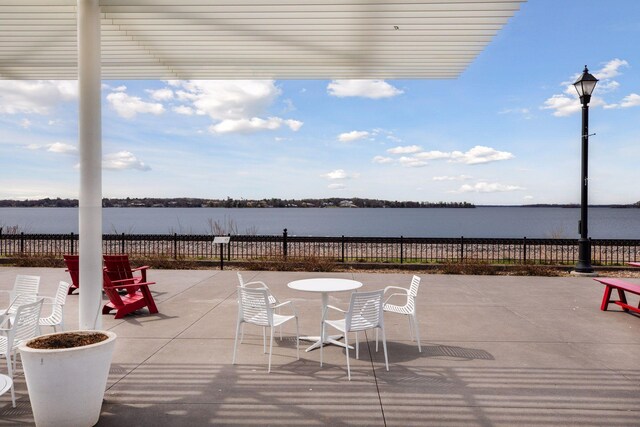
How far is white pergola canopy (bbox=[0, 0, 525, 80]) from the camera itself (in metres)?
5.99

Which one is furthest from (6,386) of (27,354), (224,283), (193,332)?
(224,283)

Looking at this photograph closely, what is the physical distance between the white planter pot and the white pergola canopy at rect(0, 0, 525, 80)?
448 cm

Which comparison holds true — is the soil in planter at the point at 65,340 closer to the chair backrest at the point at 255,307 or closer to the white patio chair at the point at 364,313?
the chair backrest at the point at 255,307

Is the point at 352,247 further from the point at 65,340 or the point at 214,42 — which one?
the point at 65,340

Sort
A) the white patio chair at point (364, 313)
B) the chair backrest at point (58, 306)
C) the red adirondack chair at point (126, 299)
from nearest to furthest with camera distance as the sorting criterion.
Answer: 1. the white patio chair at point (364, 313)
2. the chair backrest at point (58, 306)
3. the red adirondack chair at point (126, 299)

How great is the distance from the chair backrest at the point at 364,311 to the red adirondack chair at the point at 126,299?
4.33 m

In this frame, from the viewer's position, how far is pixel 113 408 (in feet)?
13.3

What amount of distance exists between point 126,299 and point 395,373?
5.30 meters

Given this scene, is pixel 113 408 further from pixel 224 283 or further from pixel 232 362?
pixel 224 283

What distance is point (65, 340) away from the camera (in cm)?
375

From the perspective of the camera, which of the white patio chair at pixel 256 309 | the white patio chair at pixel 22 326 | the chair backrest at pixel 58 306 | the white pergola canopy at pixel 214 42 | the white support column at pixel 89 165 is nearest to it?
the white patio chair at pixel 22 326

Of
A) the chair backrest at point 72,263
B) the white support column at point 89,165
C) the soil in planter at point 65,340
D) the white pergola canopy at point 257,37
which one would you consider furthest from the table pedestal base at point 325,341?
the chair backrest at point 72,263

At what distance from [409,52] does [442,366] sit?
16.8ft

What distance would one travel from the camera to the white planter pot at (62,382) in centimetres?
341
